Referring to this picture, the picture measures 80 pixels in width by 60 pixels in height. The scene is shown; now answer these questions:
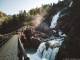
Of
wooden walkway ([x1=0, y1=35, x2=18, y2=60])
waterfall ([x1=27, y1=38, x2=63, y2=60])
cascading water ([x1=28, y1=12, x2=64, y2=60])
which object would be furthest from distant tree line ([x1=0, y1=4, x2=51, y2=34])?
wooden walkway ([x1=0, y1=35, x2=18, y2=60])

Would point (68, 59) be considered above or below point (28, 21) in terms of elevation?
below

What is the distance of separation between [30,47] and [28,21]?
9.95 metres

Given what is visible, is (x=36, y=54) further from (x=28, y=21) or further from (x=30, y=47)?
(x=28, y=21)

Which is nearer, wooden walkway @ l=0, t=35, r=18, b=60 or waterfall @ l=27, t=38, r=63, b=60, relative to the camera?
wooden walkway @ l=0, t=35, r=18, b=60

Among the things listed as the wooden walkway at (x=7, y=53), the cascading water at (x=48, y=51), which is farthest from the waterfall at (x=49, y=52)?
the wooden walkway at (x=7, y=53)

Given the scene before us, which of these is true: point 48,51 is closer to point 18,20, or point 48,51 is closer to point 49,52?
point 49,52

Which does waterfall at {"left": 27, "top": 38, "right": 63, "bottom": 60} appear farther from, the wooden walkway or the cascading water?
the wooden walkway

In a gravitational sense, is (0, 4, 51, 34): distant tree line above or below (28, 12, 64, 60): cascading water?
above

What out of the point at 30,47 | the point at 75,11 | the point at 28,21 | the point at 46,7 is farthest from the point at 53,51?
the point at 46,7

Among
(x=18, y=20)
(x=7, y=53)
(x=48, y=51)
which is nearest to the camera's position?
(x=7, y=53)

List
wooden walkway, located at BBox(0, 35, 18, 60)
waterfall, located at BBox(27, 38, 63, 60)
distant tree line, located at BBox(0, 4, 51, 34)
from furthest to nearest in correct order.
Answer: distant tree line, located at BBox(0, 4, 51, 34) < waterfall, located at BBox(27, 38, 63, 60) < wooden walkway, located at BBox(0, 35, 18, 60)

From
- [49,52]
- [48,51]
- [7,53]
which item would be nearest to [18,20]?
[48,51]

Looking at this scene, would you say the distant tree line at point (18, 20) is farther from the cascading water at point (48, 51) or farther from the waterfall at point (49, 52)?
the waterfall at point (49, 52)

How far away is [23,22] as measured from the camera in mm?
30734
